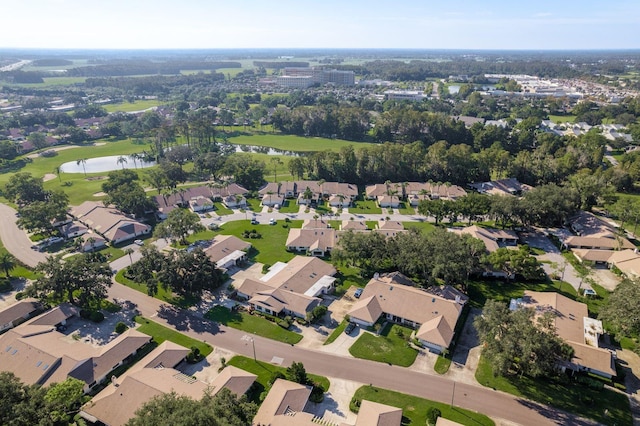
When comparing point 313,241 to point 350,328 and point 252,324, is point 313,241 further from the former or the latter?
point 350,328

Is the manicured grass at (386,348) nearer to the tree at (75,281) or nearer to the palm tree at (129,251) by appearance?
the tree at (75,281)

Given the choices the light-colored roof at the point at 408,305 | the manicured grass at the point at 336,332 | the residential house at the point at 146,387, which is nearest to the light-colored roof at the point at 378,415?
the residential house at the point at 146,387

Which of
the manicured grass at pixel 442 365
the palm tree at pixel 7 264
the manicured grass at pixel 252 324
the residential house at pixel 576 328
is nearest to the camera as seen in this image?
the residential house at pixel 576 328

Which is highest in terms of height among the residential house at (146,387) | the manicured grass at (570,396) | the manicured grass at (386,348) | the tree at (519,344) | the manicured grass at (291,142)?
the tree at (519,344)

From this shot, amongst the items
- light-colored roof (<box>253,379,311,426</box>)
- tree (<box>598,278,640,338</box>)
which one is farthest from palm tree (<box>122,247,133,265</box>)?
tree (<box>598,278,640,338</box>)

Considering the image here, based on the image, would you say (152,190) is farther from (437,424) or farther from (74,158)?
(437,424)

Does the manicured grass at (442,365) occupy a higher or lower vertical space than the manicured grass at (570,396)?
lower
